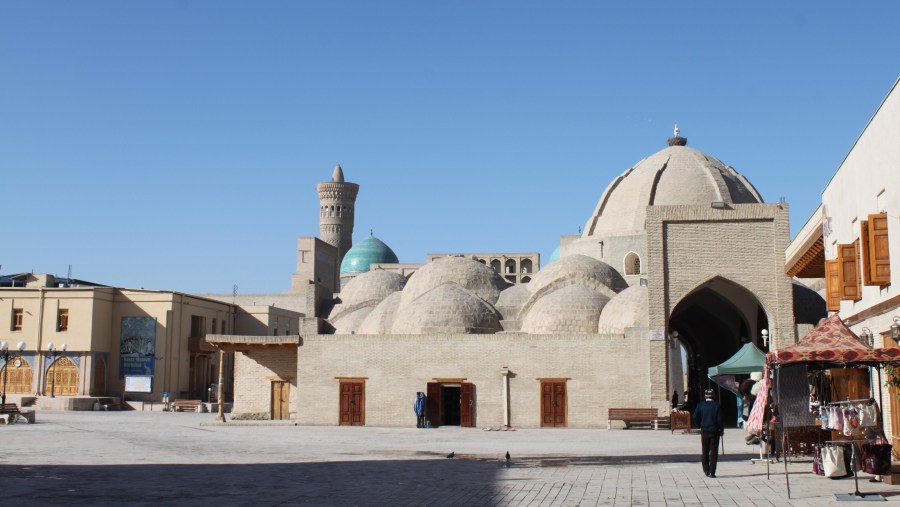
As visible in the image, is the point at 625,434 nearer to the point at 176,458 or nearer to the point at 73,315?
the point at 176,458

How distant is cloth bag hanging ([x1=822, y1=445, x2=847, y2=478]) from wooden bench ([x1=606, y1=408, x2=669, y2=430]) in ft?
44.5

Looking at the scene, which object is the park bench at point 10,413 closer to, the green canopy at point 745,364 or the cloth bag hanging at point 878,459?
the green canopy at point 745,364

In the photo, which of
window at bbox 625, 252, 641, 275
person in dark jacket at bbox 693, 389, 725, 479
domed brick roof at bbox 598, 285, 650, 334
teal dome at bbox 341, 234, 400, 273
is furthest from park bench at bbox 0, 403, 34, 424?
teal dome at bbox 341, 234, 400, 273

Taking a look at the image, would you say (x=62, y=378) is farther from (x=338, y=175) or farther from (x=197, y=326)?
(x=338, y=175)

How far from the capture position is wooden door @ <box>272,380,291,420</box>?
98.3 feet

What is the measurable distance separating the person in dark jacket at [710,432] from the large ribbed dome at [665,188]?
21.5 m

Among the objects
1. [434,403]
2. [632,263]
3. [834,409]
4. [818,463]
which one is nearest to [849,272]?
[818,463]

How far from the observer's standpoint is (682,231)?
2648 centimetres

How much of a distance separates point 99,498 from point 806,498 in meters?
7.19

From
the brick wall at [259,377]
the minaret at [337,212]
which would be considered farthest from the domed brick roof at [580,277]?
the minaret at [337,212]

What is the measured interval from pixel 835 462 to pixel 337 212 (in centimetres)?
5934

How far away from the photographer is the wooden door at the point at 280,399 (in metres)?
30.0

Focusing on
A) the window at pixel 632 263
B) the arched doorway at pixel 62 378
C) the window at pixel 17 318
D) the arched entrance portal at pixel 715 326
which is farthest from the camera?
the window at pixel 17 318

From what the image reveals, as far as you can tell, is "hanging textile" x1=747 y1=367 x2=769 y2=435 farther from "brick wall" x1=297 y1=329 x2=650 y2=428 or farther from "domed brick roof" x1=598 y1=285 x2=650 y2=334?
"domed brick roof" x1=598 y1=285 x2=650 y2=334
